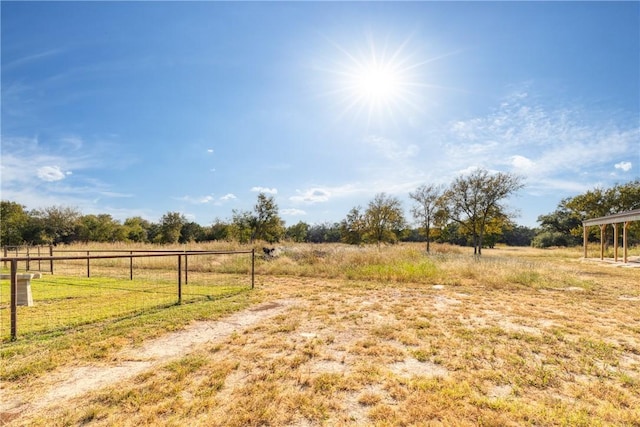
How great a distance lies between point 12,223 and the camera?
36.0 meters

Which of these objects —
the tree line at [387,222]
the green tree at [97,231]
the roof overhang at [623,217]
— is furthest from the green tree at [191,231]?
the roof overhang at [623,217]

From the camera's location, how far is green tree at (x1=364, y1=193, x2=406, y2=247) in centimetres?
3144

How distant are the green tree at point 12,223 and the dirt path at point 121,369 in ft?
143

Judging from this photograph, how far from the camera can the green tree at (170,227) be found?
37.9m

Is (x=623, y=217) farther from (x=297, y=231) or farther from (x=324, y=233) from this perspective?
(x=324, y=233)

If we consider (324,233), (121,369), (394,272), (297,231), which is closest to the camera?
(121,369)

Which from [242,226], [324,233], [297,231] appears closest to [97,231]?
[242,226]

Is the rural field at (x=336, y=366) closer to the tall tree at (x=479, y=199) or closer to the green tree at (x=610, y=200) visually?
the tall tree at (x=479, y=199)

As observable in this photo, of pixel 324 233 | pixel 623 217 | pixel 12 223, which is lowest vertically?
pixel 324 233

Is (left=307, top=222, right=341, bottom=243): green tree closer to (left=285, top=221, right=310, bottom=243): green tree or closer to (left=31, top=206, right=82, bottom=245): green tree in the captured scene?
(left=285, top=221, right=310, bottom=243): green tree

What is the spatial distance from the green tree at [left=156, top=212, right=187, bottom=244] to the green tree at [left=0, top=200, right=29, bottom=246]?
49.0ft

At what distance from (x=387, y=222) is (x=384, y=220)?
1.29ft

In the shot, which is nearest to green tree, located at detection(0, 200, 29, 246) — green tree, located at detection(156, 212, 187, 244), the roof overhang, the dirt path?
green tree, located at detection(156, 212, 187, 244)

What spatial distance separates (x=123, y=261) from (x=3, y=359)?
1526cm
